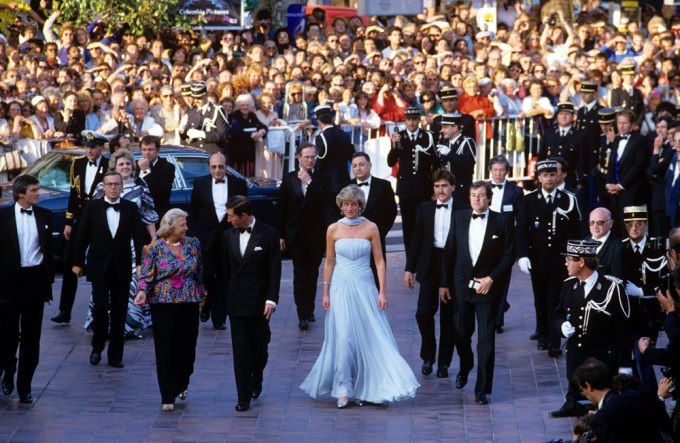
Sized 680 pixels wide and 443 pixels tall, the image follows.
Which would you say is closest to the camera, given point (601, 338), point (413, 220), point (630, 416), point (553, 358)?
point (630, 416)

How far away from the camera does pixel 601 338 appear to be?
1100cm

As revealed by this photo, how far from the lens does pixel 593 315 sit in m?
11.0

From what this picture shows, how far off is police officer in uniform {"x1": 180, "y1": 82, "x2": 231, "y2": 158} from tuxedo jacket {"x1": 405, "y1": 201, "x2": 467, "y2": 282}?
7.67m

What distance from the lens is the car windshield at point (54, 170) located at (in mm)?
18030

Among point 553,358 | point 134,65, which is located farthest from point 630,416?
point 134,65

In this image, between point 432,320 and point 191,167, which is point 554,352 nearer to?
point 432,320

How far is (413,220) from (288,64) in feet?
24.7

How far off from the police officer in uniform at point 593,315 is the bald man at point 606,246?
504 millimetres

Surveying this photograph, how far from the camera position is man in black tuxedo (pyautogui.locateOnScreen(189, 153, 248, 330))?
1496cm

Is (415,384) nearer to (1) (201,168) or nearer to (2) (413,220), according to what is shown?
(2) (413,220)

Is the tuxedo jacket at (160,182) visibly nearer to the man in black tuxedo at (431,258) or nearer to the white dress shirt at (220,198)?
the white dress shirt at (220,198)

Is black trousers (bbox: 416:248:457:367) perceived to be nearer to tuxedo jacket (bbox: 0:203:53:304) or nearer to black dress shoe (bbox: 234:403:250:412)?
black dress shoe (bbox: 234:403:250:412)

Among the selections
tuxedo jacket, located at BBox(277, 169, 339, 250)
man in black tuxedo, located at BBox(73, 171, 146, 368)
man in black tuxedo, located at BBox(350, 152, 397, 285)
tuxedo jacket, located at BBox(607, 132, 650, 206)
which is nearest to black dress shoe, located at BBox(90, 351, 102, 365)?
man in black tuxedo, located at BBox(73, 171, 146, 368)

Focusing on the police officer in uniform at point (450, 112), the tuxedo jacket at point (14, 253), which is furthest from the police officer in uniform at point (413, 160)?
the tuxedo jacket at point (14, 253)
